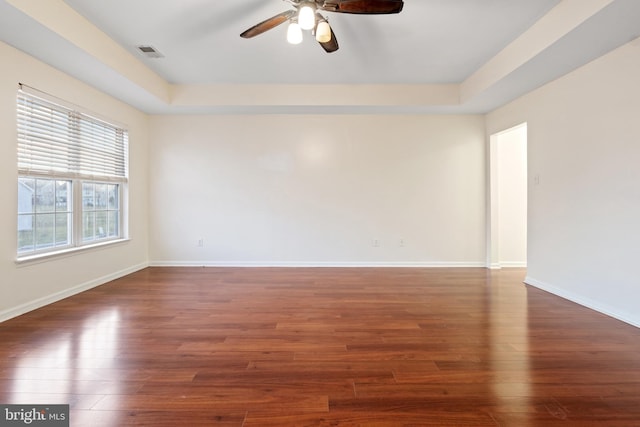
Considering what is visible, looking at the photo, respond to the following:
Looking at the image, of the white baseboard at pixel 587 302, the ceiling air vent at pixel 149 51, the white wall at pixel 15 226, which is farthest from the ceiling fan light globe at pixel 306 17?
the white baseboard at pixel 587 302

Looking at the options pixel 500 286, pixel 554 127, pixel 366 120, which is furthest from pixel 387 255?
pixel 554 127

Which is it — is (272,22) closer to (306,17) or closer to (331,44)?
(306,17)

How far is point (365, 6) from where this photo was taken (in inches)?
87.9

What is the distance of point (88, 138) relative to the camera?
3805 millimetres

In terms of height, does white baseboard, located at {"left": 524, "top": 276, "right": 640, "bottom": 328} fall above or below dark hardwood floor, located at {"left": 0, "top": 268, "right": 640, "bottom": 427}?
above

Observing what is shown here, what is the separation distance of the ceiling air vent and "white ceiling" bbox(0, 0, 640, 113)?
0.07 meters

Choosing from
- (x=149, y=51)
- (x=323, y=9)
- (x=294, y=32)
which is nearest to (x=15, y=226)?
(x=149, y=51)

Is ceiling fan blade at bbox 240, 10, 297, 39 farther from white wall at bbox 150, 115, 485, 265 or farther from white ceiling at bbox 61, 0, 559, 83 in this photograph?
white wall at bbox 150, 115, 485, 265

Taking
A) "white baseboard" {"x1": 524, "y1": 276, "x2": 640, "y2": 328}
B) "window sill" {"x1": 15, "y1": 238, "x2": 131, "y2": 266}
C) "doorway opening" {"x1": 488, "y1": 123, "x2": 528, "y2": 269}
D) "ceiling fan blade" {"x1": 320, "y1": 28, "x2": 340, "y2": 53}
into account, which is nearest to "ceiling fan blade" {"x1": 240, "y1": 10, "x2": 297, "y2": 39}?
"ceiling fan blade" {"x1": 320, "y1": 28, "x2": 340, "y2": 53}

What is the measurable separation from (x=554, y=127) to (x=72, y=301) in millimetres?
5773

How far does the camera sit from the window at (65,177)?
3.02 meters

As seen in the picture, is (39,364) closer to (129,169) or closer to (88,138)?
(88,138)

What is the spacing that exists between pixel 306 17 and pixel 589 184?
3231 millimetres

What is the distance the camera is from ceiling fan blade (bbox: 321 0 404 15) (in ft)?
7.13
